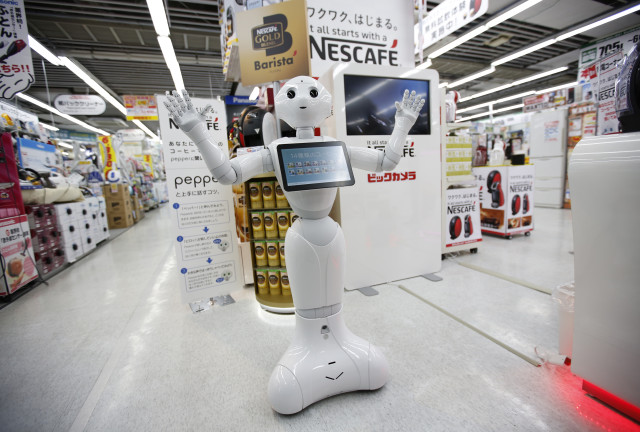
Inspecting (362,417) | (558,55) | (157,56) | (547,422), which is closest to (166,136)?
(362,417)

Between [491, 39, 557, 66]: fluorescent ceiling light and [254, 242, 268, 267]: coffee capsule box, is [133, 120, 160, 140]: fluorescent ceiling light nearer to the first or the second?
[254, 242, 268, 267]: coffee capsule box

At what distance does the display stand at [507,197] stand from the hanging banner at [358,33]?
2003 millimetres

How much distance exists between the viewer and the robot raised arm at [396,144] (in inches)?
52.2

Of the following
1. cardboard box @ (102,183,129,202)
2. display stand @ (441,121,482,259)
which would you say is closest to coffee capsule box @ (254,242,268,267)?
display stand @ (441,121,482,259)

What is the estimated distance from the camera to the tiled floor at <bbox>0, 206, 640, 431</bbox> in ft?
4.00

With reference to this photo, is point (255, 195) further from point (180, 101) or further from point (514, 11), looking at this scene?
point (514, 11)

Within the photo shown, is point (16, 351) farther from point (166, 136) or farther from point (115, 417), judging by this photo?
point (166, 136)

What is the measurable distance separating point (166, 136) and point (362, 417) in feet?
7.39

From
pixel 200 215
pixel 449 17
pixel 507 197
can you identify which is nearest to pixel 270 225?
pixel 200 215

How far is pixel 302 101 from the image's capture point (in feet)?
4.04

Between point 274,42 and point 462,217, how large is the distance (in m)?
2.74

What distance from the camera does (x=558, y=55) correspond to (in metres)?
8.95

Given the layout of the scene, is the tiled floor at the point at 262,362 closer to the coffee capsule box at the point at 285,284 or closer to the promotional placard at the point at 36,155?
the coffee capsule box at the point at 285,284

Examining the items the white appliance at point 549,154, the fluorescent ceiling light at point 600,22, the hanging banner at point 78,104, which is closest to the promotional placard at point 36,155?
the hanging banner at point 78,104
